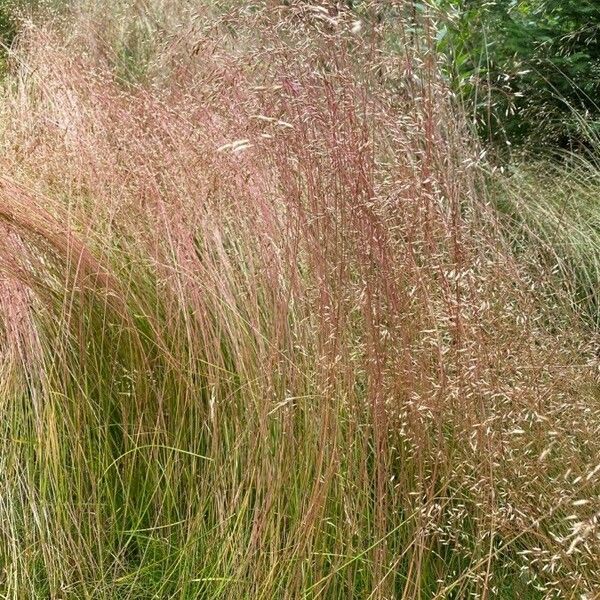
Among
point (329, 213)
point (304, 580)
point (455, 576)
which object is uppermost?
point (329, 213)

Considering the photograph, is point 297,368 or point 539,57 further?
point 539,57

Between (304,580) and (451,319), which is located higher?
(451,319)

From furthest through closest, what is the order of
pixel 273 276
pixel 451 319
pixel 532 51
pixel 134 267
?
1. pixel 532 51
2. pixel 134 267
3. pixel 273 276
4. pixel 451 319

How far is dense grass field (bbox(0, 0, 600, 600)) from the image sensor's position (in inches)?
62.0

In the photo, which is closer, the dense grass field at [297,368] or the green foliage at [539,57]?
the dense grass field at [297,368]

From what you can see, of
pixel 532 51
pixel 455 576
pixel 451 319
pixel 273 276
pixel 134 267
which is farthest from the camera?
pixel 532 51

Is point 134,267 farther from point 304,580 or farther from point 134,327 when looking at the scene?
point 304,580

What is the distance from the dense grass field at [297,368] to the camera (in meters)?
1.57

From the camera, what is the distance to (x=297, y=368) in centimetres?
174

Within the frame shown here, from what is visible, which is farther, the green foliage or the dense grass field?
the green foliage

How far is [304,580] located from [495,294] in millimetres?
593

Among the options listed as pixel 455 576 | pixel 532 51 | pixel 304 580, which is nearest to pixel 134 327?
pixel 304 580

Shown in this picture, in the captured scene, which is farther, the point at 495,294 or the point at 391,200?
the point at 495,294

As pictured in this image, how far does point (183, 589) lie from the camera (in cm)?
172
